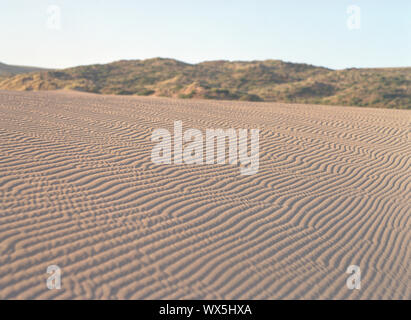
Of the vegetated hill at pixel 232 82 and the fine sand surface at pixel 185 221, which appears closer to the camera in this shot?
the fine sand surface at pixel 185 221

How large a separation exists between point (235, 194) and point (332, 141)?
19.0ft

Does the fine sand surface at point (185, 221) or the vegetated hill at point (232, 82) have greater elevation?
the vegetated hill at point (232, 82)

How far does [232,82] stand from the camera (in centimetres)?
3775

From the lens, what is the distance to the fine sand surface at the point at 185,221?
388cm

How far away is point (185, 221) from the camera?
16.7 feet

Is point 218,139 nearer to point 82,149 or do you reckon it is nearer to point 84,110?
point 82,149

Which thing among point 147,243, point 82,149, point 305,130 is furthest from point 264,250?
point 305,130

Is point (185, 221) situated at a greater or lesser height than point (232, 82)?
lesser

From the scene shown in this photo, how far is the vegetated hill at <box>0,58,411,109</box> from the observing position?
85.4ft

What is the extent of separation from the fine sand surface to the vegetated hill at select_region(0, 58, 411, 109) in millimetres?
15697

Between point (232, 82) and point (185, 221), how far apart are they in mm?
33831

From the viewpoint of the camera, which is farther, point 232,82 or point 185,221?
point 232,82

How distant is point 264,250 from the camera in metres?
4.71

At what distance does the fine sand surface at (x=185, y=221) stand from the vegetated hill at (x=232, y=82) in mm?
15697
